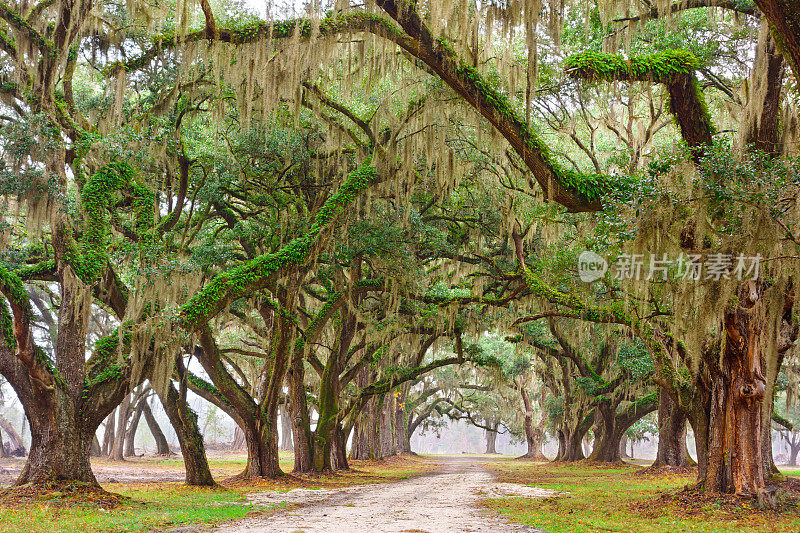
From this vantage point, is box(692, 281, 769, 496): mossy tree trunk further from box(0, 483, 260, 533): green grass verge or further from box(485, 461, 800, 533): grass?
box(0, 483, 260, 533): green grass verge

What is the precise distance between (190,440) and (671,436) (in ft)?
42.2

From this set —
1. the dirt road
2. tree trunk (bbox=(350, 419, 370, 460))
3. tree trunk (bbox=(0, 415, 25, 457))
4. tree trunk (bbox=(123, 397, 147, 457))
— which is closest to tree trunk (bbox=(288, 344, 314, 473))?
the dirt road

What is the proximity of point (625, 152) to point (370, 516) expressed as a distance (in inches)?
368

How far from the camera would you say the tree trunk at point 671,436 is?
16750 millimetres

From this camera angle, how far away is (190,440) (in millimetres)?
11898

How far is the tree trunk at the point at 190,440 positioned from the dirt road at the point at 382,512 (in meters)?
1.58

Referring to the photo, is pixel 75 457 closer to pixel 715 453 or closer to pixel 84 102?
pixel 84 102

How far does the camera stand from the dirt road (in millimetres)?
6363

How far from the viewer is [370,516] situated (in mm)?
7535

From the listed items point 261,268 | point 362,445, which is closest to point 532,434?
point 362,445

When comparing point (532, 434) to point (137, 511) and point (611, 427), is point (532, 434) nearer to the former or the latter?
point (611, 427)

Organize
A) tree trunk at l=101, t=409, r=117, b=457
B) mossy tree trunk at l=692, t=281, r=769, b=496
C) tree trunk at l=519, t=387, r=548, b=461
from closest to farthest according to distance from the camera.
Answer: mossy tree trunk at l=692, t=281, r=769, b=496
tree trunk at l=101, t=409, r=117, b=457
tree trunk at l=519, t=387, r=548, b=461

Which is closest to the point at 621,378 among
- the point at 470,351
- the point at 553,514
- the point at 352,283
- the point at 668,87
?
the point at 470,351

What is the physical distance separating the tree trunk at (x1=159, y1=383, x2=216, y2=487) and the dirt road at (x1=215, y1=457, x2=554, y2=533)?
5.17 feet
